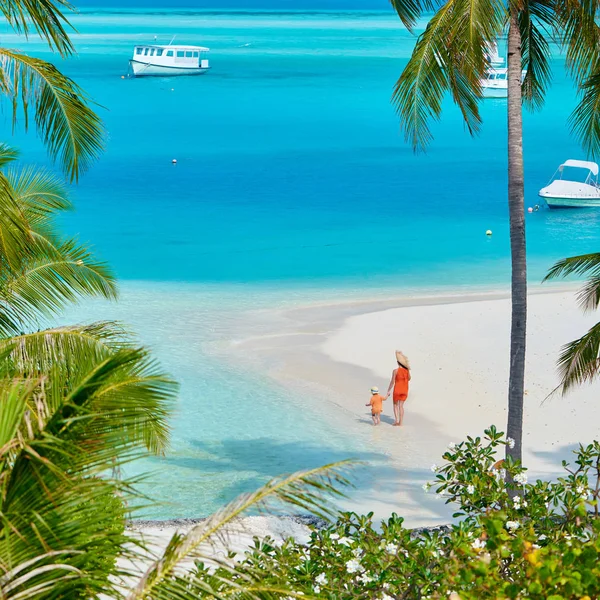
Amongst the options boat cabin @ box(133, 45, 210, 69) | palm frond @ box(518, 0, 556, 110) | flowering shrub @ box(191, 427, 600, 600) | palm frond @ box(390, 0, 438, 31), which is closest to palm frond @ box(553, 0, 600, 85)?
palm frond @ box(518, 0, 556, 110)

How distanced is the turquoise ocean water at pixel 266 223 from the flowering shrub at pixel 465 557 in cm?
113

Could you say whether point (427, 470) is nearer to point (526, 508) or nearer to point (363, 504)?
point (363, 504)

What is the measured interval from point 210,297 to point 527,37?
1691 centimetres

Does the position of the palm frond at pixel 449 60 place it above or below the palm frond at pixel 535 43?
below

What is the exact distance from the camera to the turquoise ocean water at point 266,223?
16.8m

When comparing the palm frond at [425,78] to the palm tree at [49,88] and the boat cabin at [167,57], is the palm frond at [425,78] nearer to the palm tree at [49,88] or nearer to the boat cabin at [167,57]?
the palm tree at [49,88]

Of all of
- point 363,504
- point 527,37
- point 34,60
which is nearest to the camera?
point 34,60

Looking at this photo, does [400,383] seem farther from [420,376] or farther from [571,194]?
[571,194]

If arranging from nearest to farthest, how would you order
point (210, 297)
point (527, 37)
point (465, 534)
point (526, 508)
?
point (465, 534), point (526, 508), point (527, 37), point (210, 297)

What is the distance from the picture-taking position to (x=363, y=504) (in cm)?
1336

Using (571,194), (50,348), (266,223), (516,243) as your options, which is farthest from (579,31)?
(571,194)

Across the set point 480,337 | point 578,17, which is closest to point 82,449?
point 578,17

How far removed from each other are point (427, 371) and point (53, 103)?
43.1 ft

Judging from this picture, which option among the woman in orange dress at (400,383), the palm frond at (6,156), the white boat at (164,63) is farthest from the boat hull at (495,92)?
the palm frond at (6,156)
